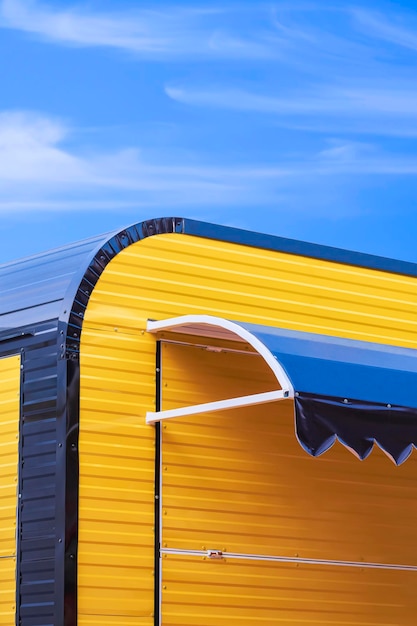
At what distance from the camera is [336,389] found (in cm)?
748

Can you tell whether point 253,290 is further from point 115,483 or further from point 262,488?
point 115,483

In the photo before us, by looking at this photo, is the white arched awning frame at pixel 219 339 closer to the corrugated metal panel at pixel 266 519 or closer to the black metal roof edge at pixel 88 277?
the corrugated metal panel at pixel 266 519

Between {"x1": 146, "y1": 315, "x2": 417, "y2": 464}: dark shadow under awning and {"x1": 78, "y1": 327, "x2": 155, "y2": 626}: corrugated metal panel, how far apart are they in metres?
0.47

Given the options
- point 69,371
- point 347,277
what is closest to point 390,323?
point 347,277

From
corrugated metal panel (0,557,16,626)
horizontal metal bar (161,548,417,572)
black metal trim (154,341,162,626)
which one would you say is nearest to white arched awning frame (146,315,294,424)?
black metal trim (154,341,162,626)

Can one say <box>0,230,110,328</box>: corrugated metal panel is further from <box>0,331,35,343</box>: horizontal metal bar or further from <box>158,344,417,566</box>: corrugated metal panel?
<box>158,344,417,566</box>: corrugated metal panel

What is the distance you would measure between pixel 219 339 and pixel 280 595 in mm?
1819

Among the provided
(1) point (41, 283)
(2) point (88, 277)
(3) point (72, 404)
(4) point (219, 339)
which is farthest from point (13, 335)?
(4) point (219, 339)

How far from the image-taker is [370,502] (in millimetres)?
9078

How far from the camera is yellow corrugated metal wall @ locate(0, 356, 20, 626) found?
7766 millimetres

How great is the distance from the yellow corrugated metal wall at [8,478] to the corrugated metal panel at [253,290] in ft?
2.49

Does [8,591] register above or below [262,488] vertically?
below

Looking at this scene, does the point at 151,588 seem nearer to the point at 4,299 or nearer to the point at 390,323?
the point at 4,299

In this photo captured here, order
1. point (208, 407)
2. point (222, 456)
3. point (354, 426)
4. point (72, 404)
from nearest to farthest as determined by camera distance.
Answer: point (354, 426), point (72, 404), point (208, 407), point (222, 456)
